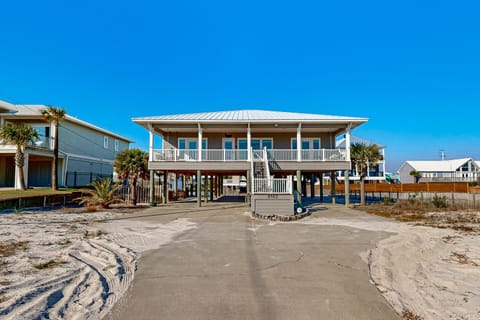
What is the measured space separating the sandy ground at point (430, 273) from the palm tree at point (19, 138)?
23.1 metres

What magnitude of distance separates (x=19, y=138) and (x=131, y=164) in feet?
29.8

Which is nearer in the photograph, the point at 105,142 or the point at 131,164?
the point at 131,164

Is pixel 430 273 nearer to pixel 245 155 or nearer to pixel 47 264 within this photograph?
pixel 47 264

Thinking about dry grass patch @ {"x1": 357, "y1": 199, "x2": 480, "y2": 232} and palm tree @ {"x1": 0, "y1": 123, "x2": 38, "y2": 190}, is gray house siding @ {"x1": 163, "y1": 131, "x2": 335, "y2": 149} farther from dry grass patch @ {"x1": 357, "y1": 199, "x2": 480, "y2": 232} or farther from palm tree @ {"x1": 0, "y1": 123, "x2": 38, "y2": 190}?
palm tree @ {"x1": 0, "y1": 123, "x2": 38, "y2": 190}

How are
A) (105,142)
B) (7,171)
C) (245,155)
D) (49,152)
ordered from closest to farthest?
(245,155) → (49,152) → (7,171) → (105,142)

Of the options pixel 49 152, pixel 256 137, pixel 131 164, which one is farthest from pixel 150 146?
pixel 49 152

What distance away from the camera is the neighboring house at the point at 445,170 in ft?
177

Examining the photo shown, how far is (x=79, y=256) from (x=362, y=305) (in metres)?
5.84

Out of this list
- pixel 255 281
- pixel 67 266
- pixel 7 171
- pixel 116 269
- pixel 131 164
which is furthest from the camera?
pixel 7 171

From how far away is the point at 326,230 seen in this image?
9773 mm

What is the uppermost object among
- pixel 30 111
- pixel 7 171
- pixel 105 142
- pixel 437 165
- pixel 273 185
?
pixel 30 111

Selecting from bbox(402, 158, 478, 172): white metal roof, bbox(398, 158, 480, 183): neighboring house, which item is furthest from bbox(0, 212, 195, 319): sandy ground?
bbox(402, 158, 478, 172): white metal roof

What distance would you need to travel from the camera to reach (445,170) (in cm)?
5588

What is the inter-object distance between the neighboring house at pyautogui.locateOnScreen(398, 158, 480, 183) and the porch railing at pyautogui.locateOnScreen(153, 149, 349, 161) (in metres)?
45.8
